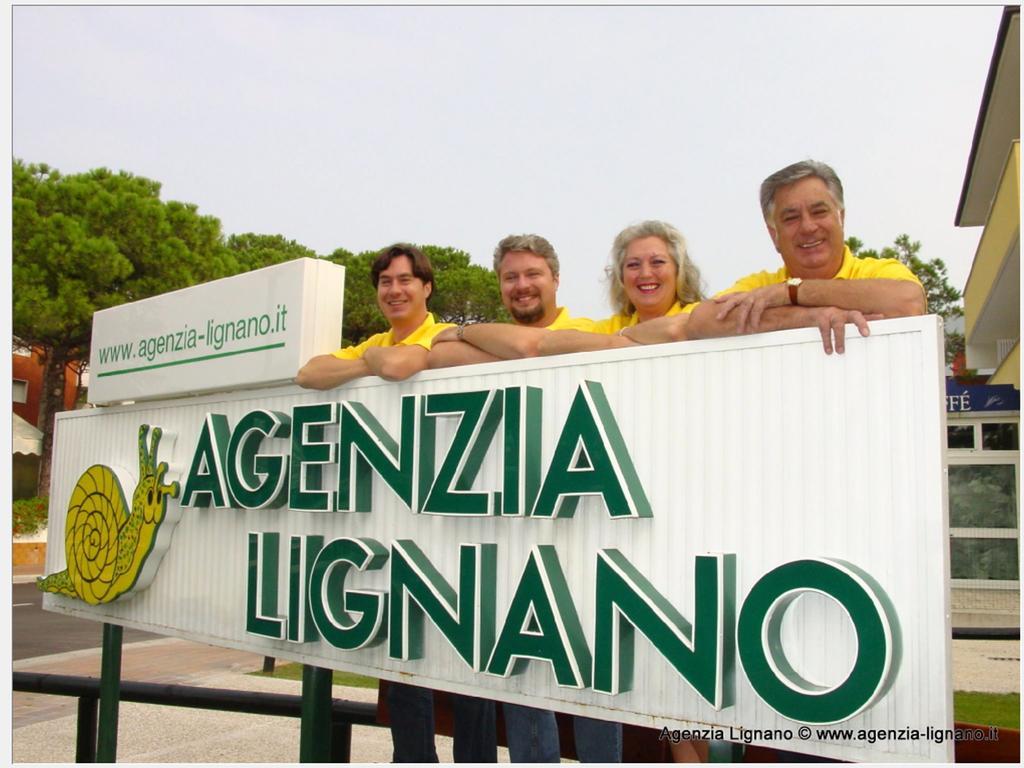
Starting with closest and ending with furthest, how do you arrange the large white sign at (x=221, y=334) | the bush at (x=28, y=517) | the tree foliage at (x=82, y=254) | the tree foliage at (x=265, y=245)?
the large white sign at (x=221, y=334)
the bush at (x=28, y=517)
the tree foliage at (x=82, y=254)
the tree foliage at (x=265, y=245)

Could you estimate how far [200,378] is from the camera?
466 centimetres

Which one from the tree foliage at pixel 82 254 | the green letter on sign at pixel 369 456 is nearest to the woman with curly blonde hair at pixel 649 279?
the green letter on sign at pixel 369 456

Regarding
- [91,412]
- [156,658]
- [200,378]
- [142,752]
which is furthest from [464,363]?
[156,658]

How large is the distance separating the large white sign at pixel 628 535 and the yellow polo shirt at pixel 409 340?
0.22 metres

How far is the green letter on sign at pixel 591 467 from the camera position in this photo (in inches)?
117

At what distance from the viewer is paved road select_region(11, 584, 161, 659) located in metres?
11.4

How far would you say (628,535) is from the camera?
3.00m

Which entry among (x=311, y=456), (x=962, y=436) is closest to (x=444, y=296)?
(x=962, y=436)

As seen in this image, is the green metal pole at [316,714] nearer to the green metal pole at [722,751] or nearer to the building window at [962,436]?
the green metal pole at [722,751]

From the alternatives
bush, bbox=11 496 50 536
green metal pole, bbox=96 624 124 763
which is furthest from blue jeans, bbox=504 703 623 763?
bush, bbox=11 496 50 536

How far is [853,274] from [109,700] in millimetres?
4355

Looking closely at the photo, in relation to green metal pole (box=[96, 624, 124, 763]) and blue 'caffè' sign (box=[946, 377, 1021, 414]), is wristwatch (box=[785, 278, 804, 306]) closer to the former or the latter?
green metal pole (box=[96, 624, 124, 763])

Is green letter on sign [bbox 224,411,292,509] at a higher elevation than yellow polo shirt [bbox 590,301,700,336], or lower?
lower

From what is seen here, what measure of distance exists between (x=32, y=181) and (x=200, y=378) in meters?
21.9
